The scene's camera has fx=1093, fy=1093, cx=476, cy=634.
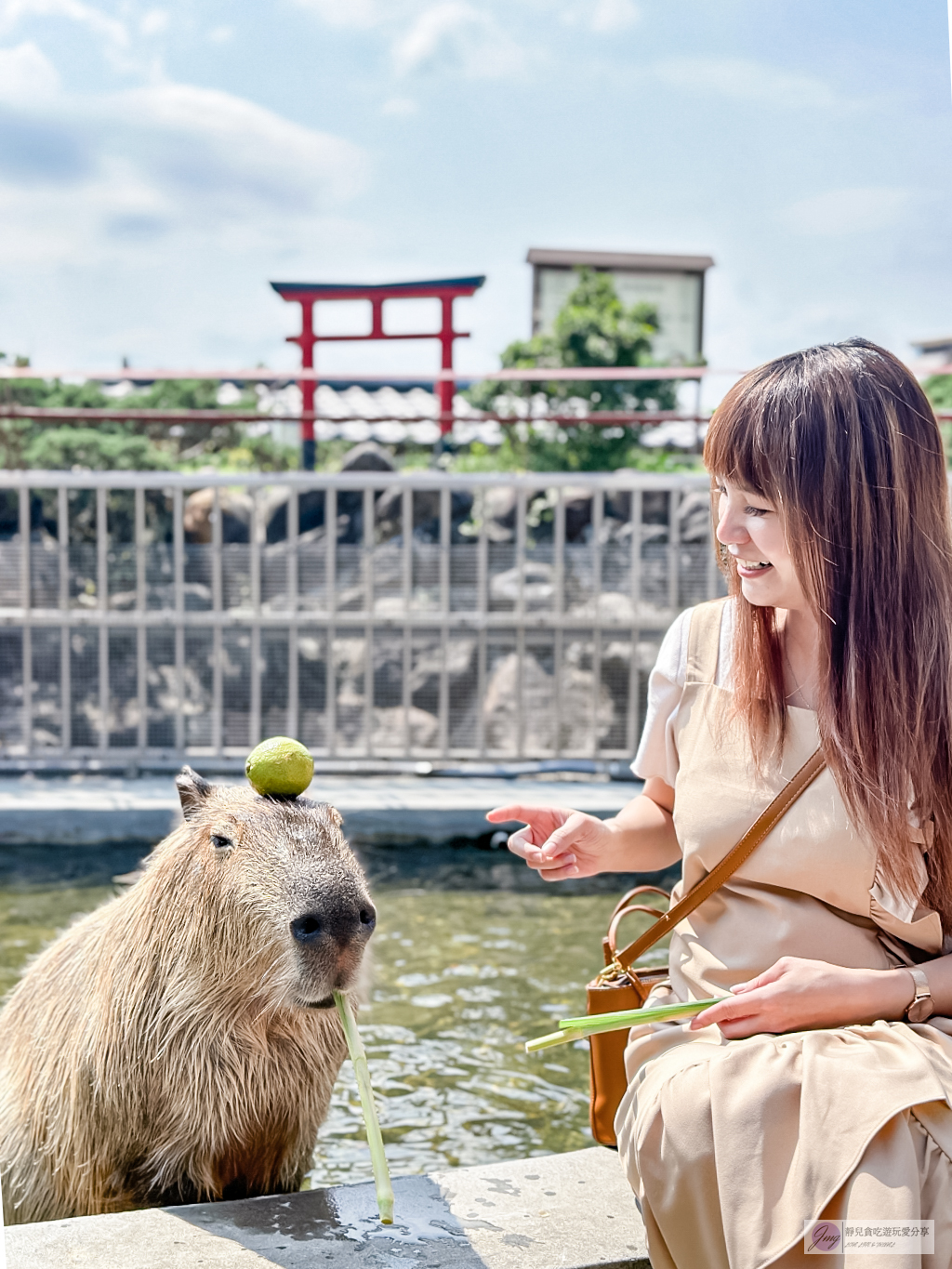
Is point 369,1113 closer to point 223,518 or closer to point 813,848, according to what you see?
point 813,848

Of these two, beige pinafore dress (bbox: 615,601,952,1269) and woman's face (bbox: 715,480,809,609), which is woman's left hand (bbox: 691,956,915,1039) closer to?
beige pinafore dress (bbox: 615,601,952,1269)

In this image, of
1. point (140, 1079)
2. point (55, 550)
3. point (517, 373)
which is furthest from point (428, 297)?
point (140, 1079)

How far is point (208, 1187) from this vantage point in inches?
74.0

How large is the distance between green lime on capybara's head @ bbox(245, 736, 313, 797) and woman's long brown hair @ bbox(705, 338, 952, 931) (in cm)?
86

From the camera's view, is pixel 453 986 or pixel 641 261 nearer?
pixel 453 986

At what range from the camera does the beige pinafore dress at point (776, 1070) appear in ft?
4.33

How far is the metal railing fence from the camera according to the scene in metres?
6.68

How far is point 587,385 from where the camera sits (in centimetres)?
1681

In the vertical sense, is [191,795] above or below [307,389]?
below

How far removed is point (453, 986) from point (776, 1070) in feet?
8.36

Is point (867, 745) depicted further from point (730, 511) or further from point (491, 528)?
point (491, 528)

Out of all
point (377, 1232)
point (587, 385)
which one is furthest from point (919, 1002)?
A: point (587, 385)

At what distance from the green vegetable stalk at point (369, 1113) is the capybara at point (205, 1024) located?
56 mm

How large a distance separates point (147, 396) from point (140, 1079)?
52.2 ft
